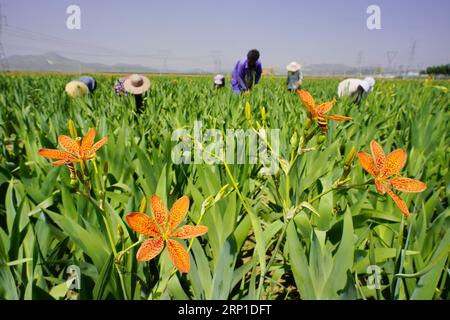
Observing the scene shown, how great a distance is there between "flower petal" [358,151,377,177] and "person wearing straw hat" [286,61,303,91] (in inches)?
216

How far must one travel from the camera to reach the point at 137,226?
17.8 inches

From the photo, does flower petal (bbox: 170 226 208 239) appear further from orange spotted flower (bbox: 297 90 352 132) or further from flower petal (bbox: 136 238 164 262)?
orange spotted flower (bbox: 297 90 352 132)

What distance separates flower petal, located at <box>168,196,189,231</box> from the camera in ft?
1.62

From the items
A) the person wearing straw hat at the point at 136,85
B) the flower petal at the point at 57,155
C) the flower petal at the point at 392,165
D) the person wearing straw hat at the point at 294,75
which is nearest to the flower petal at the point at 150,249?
the flower petal at the point at 57,155

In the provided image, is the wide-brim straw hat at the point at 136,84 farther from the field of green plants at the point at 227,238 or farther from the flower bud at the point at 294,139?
the flower bud at the point at 294,139

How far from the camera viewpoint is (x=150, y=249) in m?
0.47

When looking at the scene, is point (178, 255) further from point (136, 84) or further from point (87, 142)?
point (136, 84)

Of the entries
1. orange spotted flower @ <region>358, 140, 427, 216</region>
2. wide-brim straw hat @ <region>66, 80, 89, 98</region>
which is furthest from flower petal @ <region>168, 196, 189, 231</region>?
wide-brim straw hat @ <region>66, 80, 89, 98</region>

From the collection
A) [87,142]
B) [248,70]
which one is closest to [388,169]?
[87,142]

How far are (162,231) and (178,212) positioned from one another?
0.04m

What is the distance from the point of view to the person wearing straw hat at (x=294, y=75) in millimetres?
5965
